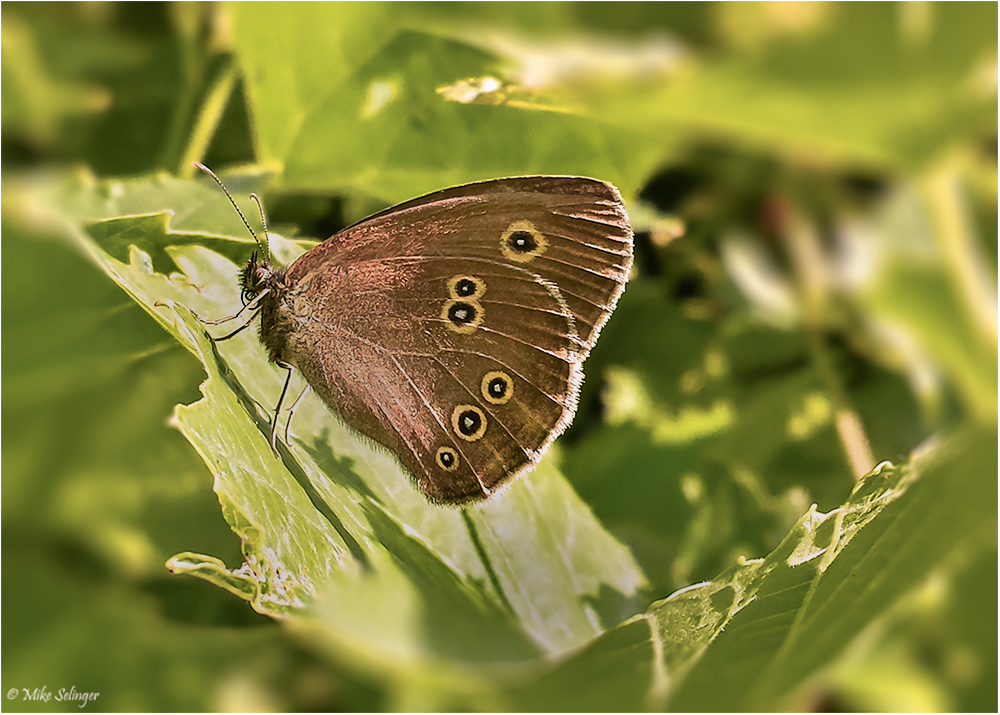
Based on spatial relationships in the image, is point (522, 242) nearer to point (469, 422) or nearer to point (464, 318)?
point (464, 318)

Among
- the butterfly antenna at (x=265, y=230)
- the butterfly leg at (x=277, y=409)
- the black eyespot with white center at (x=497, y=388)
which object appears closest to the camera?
the butterfly leg at (x=277, y=409)

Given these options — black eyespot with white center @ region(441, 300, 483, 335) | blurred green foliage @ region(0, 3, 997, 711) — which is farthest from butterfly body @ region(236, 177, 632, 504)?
blurred green foliage @ region(0, 3, 997, 711)

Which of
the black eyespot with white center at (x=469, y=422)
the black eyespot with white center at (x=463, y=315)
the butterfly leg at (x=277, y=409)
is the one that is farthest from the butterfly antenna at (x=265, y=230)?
the black eyespot with white center at (x=469, y=422)


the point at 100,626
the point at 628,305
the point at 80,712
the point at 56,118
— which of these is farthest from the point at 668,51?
the point at 80,712

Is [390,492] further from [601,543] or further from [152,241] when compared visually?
[152,241]

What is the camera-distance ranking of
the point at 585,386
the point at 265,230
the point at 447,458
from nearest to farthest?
the point at 447,458 → the point at 265,230 → the point at 585,386

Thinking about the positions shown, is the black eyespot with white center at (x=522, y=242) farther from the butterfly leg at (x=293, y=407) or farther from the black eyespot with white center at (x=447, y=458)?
the butterfly leg at (x=293, y=407)

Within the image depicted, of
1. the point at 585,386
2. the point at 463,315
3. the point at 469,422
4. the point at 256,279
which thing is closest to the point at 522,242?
the point at 463,315

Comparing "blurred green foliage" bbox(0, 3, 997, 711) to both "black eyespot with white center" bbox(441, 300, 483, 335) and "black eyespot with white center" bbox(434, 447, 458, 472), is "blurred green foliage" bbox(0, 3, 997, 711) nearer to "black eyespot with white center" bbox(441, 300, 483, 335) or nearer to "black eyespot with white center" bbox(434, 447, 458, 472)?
"black eyespot with white center" bbox(434, 447, 458, 472)
